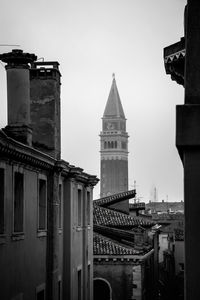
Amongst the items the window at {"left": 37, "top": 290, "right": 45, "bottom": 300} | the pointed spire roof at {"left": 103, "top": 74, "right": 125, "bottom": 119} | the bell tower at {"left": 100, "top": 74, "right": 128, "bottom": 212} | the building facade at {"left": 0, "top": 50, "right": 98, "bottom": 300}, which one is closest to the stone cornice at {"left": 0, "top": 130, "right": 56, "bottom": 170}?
the building facade at {"left": 0, "top": 50, "right": 98, "bottom": 300}

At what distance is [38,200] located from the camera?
60.1 ft

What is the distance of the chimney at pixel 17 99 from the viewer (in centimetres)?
1808

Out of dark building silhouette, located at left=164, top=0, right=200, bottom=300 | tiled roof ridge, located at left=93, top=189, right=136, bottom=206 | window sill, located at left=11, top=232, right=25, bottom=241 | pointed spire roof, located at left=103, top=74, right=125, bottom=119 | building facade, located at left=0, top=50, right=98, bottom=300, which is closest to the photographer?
dark building silhouette, located at left=164, top=0, right=200, bottom=300

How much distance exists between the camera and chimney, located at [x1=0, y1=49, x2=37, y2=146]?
18078 millimetres

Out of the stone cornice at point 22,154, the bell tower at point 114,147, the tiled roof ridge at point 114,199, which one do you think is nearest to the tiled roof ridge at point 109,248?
the tiled roof ridge at point 114,199

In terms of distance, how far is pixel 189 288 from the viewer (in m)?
6.16

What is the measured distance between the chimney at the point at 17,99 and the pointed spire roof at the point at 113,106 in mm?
162387

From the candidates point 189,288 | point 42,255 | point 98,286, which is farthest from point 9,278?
point 98,286

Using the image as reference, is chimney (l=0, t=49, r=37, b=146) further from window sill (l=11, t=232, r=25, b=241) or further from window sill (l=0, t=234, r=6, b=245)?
window sill (l=0, t=234, r=6, b=245)

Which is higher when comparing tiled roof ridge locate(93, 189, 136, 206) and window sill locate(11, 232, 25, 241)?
tiled roof ridge locate(93, 189, 136, 206)

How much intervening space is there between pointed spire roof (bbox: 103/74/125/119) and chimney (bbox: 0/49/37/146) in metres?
162

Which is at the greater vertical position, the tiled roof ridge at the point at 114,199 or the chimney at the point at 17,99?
the chimney at the point at 17,99

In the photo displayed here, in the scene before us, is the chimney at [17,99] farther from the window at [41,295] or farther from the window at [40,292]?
the window at [41,295]

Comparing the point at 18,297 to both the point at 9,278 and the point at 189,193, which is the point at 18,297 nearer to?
the point at 9,278
